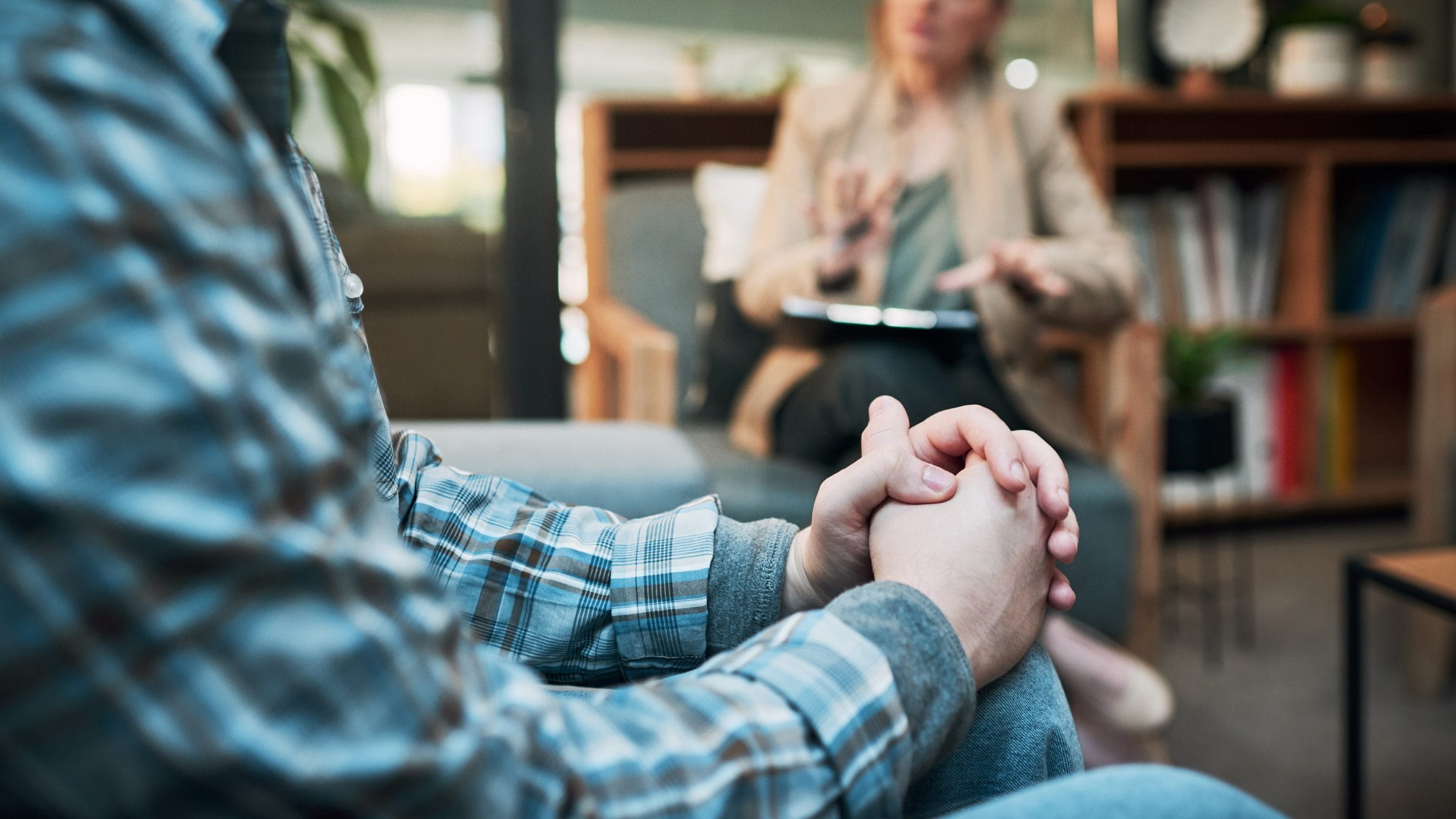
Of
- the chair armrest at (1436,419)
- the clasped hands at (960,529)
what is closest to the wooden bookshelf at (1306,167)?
the chair armrest at (1436,419)

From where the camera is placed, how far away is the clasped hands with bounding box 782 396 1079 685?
1.63 ft

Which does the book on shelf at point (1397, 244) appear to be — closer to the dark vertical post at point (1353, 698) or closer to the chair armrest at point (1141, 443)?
the chair armrest at point (1141, 443)

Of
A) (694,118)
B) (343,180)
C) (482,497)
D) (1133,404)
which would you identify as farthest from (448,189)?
(482,497)

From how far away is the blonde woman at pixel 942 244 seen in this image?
1.31 metres

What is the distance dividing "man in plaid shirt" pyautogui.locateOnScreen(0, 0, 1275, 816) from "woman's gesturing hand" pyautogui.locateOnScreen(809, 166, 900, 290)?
3.29 feet

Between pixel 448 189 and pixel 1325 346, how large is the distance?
2.00 metres

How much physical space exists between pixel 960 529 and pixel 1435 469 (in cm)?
159

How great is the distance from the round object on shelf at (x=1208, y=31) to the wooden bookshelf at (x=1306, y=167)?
0.34 feet

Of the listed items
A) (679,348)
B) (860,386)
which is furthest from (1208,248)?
(860,386)

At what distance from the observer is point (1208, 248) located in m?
2.60

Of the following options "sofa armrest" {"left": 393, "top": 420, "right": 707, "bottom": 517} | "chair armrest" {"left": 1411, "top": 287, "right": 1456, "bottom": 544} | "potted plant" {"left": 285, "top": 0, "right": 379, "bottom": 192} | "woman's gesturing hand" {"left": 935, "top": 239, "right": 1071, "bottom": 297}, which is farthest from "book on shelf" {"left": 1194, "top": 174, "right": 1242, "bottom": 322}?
"sofa armrest" {"left": 393, "top": 420, "right": 707, "bottom": 517}

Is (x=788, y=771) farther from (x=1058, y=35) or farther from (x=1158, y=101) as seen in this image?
(x=1058, y=35)

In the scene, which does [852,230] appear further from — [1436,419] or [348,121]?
[1436,419]

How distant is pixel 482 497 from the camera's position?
2.10 feet
